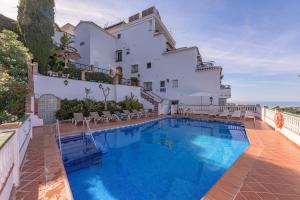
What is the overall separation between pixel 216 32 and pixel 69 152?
16.2m

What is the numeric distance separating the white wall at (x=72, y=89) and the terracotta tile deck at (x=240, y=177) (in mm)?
7736

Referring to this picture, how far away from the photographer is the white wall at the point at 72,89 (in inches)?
480

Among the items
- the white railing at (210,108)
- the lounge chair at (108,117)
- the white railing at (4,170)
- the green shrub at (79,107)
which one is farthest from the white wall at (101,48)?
the white railing at (4,170)

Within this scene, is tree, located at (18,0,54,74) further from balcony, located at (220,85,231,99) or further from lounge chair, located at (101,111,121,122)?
balcony, located at (220,85,231,99)

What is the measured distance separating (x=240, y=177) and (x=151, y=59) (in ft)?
72.6

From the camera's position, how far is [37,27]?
1278 cm

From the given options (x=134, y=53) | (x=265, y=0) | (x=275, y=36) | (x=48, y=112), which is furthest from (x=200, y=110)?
(x=48, y=112)

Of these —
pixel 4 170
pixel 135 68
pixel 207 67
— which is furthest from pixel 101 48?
pixel 4 170

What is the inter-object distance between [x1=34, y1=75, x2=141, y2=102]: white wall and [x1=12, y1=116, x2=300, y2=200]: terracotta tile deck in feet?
25.4

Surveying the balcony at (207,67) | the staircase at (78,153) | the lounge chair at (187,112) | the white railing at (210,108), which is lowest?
the staircase at (78,153)

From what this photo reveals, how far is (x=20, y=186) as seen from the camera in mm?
3551

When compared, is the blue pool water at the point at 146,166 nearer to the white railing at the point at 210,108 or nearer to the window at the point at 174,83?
the white railing at the point at 210,108

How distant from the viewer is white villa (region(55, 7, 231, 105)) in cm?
2111

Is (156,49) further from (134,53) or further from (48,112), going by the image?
(48,112)
